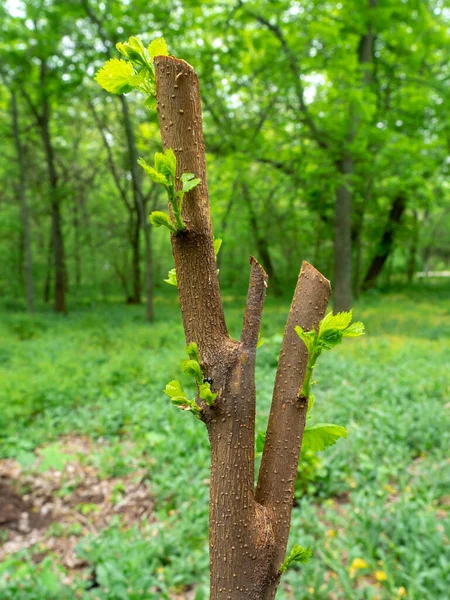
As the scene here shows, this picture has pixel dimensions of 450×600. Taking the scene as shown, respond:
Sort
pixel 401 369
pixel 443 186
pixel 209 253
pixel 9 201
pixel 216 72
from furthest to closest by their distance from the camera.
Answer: pixel 9 201 → pixel 443 186 → pixel 216 72 → pixel 401 369 → pixel 209 253

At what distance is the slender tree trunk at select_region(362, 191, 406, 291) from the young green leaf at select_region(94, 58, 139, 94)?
804 inches

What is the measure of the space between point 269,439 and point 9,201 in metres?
20.0

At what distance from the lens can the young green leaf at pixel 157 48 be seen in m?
0.58

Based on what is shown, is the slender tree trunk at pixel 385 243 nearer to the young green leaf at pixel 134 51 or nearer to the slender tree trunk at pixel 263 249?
the slender tree trunk at pixel 263 249

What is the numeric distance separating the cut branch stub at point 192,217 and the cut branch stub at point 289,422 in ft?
0.36

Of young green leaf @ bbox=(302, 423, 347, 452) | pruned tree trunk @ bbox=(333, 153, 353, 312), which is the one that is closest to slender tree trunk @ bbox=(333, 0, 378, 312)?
pruned tree trunk @ bbox=(333, 153, 353, 312)

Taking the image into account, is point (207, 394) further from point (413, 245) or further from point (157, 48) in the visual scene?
Answer: point (413, 245)

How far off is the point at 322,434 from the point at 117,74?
59cm

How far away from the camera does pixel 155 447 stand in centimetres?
475

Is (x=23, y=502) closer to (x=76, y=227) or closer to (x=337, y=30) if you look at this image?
(x=337, y=30)

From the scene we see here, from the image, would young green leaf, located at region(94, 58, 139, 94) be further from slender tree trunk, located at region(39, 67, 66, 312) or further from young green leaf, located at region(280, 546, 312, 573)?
slender tree trunk, located at region(39, 67, 66, 312)

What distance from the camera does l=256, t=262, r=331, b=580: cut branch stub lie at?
2.07 ft

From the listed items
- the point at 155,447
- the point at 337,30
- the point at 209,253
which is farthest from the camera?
the point at 337,30

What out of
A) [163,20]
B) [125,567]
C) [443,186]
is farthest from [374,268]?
[125,567]
